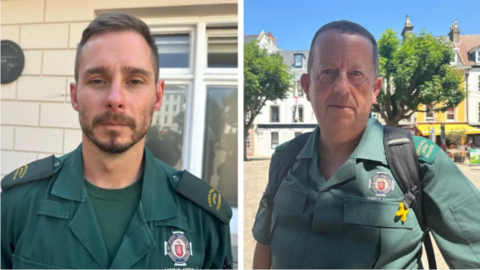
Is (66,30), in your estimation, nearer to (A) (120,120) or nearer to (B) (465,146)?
(A) (120,120)

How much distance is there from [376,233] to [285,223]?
344 mm

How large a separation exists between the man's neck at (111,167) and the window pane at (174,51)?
0.57 metres

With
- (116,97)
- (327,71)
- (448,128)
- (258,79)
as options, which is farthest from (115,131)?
(448,128)

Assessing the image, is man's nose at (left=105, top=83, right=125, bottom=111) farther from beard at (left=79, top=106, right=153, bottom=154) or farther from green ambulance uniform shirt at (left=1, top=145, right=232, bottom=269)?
green ambulance uniform shirt at (left=1, top=145, right=232, bottom=269)

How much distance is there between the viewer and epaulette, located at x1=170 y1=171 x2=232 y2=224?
1.49m

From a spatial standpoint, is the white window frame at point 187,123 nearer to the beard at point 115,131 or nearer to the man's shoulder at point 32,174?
the beard at point 115,131

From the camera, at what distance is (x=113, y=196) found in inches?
56.0

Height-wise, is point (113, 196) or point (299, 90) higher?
point (299, 90)

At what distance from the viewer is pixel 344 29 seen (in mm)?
1366

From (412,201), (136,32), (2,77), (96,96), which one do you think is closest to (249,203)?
(412,201)

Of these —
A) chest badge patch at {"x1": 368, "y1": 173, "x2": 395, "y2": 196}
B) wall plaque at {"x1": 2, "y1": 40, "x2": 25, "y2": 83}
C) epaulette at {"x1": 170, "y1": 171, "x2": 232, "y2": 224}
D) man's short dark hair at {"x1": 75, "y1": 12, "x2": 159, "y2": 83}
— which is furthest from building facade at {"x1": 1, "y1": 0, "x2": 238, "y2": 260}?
chest badge patch at {"x1": 368, "y1": 173, "x2": 395, "y2": 196}

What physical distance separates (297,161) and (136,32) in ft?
2.85

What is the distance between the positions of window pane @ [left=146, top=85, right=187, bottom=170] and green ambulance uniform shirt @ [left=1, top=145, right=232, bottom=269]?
0.29 meters

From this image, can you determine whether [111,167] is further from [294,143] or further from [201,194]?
[294,143]
